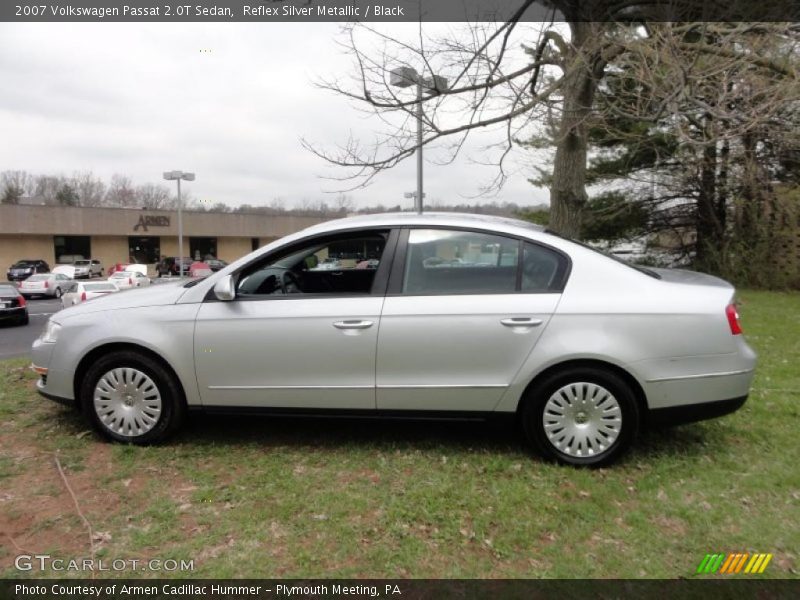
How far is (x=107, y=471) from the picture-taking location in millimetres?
3531

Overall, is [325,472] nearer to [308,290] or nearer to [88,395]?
[308,290]

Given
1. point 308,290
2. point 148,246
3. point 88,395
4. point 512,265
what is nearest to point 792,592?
point 512,265

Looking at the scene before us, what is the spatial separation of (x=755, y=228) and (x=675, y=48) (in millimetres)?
12363

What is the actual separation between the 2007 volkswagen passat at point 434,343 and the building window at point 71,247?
47.0 metres

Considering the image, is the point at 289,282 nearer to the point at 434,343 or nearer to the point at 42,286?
the point at 434,343

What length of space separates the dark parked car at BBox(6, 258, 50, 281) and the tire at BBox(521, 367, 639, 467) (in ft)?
140

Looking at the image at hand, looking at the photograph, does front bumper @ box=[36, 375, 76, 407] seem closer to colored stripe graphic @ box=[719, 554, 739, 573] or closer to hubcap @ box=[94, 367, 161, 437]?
hubcap @ box=[94, 367, 161, 437]

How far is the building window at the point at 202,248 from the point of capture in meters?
51.7

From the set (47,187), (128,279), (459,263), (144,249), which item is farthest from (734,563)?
(47,187)

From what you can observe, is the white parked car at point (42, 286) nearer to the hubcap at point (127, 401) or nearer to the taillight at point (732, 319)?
the hubcap at point (127, 401)

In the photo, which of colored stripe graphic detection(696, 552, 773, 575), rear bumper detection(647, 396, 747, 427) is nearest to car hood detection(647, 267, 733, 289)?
rear bumper detection(647, 396, 747, 427)

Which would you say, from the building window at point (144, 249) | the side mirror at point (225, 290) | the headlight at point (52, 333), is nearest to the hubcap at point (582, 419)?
the side mirror at point (225, 290)

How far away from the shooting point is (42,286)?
1198 inches

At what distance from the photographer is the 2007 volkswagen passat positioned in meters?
3.44
